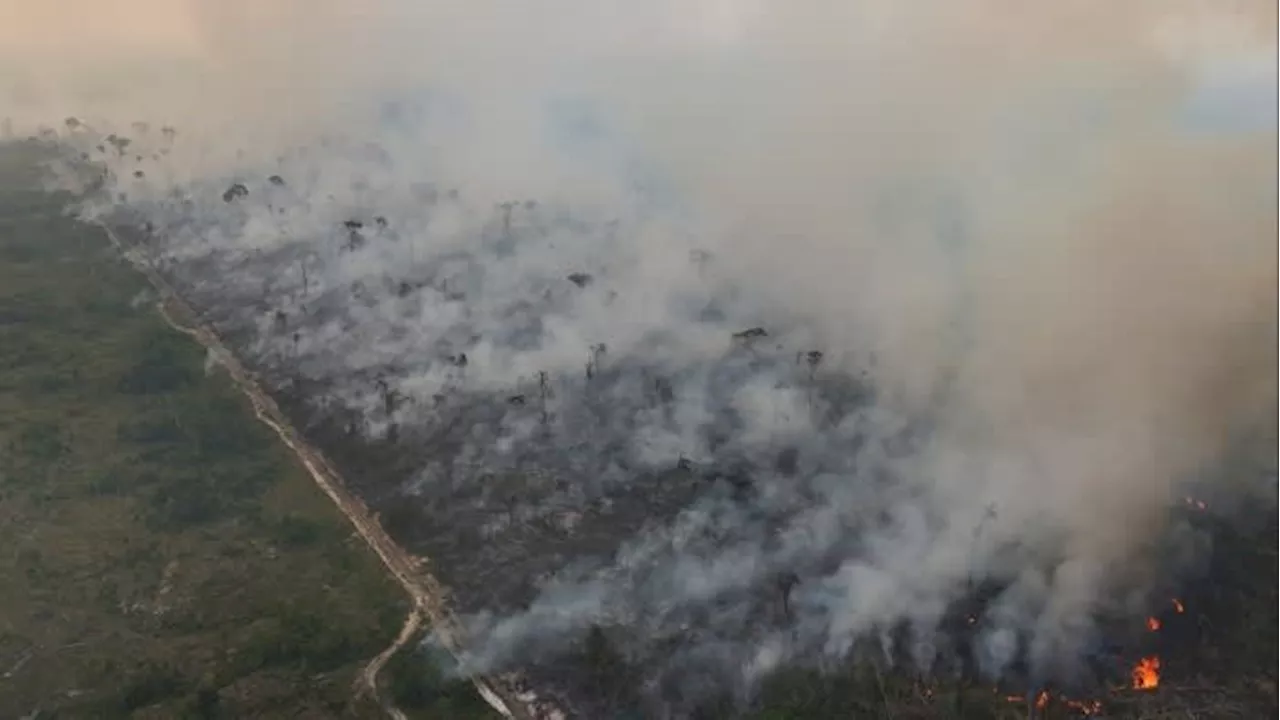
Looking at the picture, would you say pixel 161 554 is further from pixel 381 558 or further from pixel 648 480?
pixel 648 480

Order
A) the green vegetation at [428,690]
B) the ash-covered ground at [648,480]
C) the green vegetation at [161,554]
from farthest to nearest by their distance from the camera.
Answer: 1. the green vegetation at [161,554]
2. the ash-covered ground at [648,480]
3. the green vegetation at [428,690]

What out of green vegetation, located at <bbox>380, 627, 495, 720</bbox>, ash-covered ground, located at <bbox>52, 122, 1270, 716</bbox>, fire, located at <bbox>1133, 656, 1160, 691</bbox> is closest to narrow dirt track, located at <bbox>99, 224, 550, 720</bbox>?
green vegetation, located at <bbox>380, 627, 495, 720</bbox>

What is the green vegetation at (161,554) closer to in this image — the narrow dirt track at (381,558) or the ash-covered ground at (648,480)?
the narrow dirt track at (381,558)

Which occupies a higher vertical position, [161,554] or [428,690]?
[161,554]

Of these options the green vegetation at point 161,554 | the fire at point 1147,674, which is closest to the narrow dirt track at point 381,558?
the green vegetation at point 161,554

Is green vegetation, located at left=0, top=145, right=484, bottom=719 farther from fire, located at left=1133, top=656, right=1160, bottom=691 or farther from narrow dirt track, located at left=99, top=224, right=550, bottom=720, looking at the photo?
fire, located at left=1133, top=656, right=1160, bottom=691

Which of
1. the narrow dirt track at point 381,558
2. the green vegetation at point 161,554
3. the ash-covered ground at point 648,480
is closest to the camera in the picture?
the narrow dirt track at point 381,558

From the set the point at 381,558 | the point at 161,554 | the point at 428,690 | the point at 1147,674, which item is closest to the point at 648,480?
the point at 381,558
